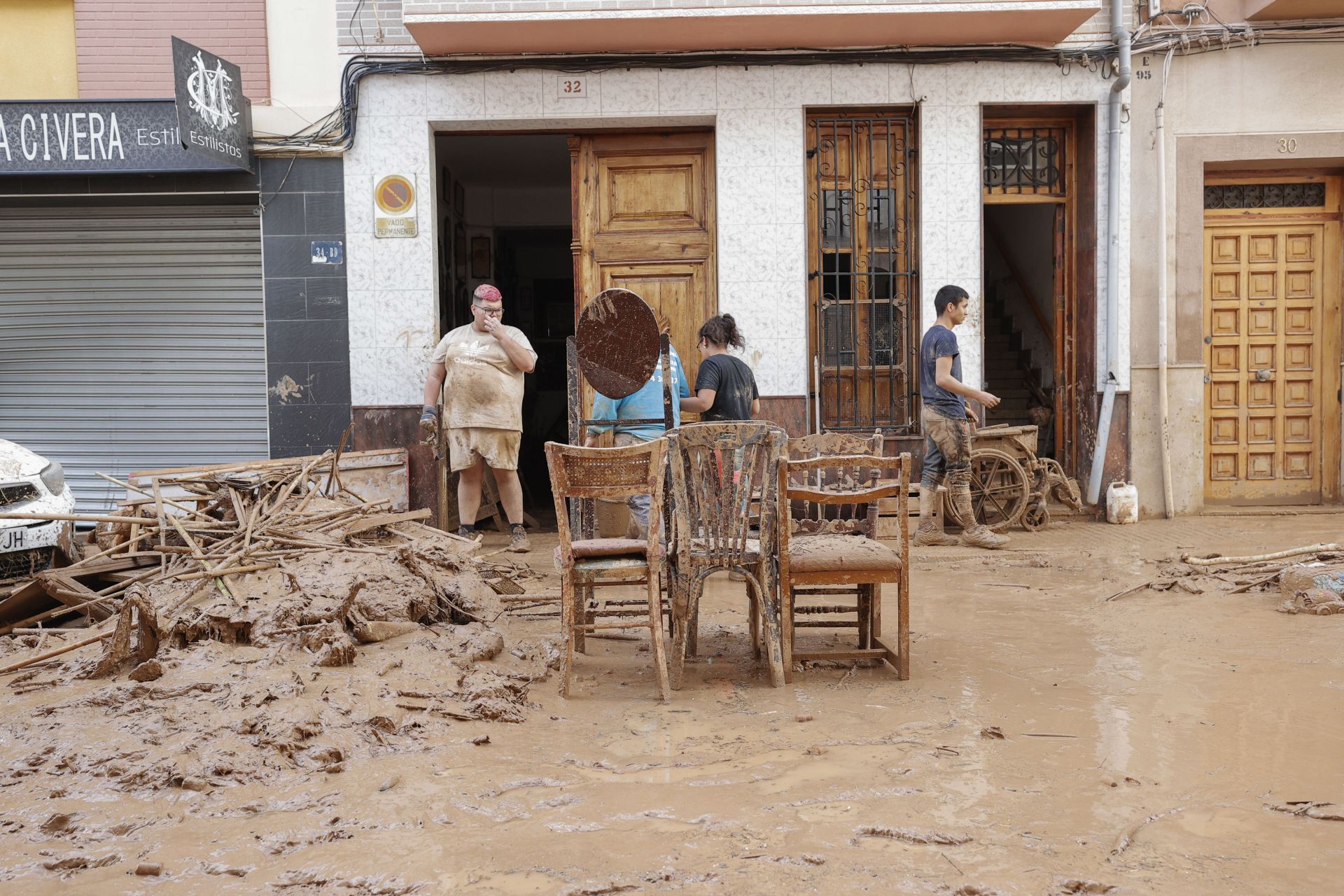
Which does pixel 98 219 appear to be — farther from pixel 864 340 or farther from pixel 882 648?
pixel 882 648

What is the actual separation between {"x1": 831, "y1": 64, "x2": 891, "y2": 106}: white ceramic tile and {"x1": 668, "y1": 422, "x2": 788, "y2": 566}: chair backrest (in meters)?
5.71

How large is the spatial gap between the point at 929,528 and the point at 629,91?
4.72 m

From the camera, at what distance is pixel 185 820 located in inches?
125

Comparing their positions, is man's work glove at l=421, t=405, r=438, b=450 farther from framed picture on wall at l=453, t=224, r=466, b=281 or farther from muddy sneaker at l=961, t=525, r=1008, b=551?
muddy sneaker at l=961, t=525, r=1008, b=551

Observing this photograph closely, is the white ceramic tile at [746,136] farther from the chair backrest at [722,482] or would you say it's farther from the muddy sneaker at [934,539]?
the chair backrest at [722,482]

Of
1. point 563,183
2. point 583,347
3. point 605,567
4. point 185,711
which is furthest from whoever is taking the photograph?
point 563,183

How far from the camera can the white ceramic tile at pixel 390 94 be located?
9.31 m

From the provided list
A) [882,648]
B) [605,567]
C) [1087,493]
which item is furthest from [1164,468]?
[605,567]

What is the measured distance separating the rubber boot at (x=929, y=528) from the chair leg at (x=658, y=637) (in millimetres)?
4346

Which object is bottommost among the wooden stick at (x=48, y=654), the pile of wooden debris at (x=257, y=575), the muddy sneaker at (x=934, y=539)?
the muddy sneaker at (x=934, y=539)

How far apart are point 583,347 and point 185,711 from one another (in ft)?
10.3

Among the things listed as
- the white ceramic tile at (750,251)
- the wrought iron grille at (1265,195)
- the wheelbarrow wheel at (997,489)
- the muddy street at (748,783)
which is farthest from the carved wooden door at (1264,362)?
the muddy street at (748,783)

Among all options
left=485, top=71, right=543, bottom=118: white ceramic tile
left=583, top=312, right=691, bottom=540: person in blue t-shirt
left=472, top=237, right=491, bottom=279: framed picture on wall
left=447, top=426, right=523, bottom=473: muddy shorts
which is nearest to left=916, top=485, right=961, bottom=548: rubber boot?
left=583, top=312, right=691, bottom=540: person in blue t-shirt

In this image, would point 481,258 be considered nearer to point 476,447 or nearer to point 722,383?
point 476,447
